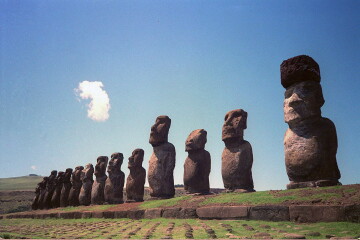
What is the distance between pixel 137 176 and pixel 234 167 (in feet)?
23.4

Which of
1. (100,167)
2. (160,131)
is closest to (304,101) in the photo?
(160,131)

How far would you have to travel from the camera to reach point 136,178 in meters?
17.6

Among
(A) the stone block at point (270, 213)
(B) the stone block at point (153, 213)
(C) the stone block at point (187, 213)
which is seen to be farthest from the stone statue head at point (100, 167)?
(A) the stone block at point (270, 213)

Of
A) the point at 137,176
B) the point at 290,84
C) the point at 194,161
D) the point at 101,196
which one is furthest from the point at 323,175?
the point at 101,196

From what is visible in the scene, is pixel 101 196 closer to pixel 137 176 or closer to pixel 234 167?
pixel 137 176

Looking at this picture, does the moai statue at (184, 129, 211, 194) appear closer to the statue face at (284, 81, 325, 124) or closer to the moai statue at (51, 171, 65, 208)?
the statue face at (284, 81, 325, 124)

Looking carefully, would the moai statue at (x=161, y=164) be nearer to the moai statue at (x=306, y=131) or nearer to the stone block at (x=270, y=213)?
the moai statue at (x=306, y=131)

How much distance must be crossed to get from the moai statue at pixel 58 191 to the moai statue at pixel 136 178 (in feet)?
35.6

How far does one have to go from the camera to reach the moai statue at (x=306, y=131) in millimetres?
9453

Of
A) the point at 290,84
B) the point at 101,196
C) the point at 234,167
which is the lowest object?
the point at 101,196

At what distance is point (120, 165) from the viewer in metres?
19.7

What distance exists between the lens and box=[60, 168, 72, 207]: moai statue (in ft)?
80.3

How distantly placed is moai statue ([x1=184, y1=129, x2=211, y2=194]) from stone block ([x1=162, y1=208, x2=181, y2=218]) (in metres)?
2.96

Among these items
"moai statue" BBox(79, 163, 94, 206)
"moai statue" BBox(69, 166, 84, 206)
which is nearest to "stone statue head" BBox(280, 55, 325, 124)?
"moai statue" BBox(79, 163, 94, 206)
